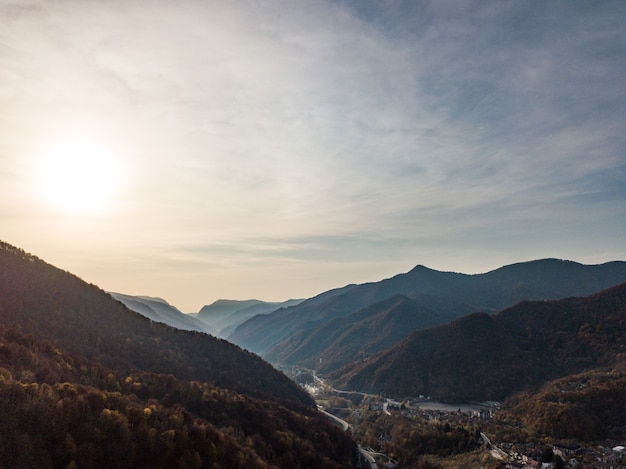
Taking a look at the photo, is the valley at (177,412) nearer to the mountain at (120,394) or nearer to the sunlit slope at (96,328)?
the mountain at (120,394)

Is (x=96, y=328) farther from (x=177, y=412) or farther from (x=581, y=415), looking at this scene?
(x=581, y=415)

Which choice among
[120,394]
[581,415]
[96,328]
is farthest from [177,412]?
[581,415]

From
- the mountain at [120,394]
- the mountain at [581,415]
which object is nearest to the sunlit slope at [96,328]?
the mountain at [120,394]

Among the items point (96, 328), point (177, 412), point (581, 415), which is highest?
point (96, 328)

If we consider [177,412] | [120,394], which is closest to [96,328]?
[120,394]

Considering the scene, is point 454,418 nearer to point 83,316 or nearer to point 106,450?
point 83,316

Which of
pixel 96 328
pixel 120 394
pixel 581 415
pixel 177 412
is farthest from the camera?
pixel 581 415

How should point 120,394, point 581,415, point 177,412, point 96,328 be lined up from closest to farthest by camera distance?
point 120,394 → point 177,412 → point 96,328 → point 581,415

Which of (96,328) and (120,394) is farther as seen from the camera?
(96,328)

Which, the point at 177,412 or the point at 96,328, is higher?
the point at 96,328
